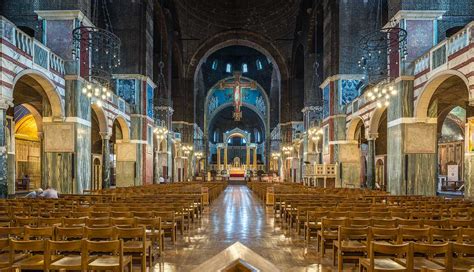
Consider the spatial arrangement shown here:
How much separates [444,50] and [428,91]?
6.65ft

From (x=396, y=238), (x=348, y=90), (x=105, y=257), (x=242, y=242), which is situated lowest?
(x=242, y=242)

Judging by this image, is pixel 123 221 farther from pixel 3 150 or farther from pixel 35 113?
pixel 35 113

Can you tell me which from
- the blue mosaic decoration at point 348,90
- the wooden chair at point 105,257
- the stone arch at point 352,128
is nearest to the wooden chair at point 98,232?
the wooden chair at point 105,257

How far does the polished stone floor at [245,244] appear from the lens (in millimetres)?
7398

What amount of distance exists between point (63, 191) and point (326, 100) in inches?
766

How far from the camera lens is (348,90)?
28.3 meters

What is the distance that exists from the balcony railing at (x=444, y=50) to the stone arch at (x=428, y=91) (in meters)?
0.42

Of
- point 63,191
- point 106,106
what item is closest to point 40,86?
point 63,191

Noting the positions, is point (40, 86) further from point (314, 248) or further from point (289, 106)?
point (289, 106)

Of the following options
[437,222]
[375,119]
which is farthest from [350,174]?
[437,222]

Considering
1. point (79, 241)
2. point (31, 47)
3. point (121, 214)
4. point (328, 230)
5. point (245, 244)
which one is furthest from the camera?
point (31, 47)

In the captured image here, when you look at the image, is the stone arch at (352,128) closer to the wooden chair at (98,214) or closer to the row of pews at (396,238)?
the row of pews at (396,238)

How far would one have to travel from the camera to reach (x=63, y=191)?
18.0 meters

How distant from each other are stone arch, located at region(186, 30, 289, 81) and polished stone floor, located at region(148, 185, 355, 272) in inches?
1352
